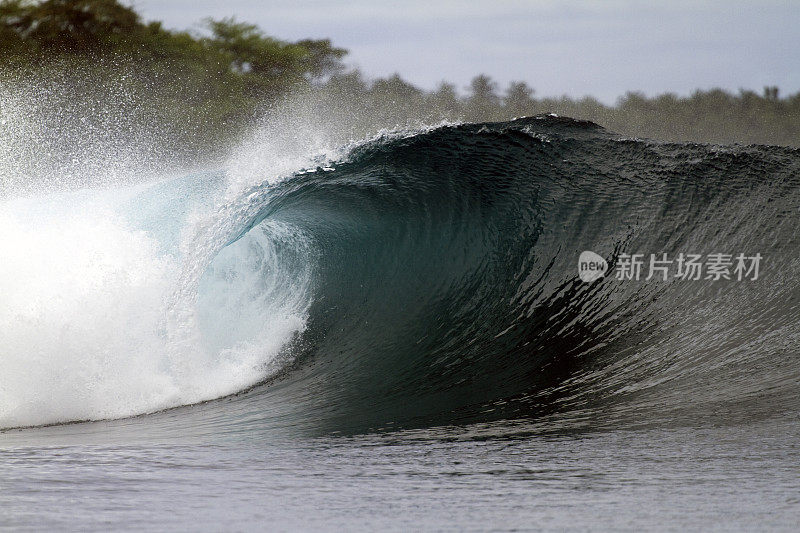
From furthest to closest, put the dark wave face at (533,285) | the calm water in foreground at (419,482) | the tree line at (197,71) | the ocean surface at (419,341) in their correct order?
the tree line at (197,71) → the dark wave face at (533,285) → the ocean surface at (419,341) → the calm water in foreground at (419,482)

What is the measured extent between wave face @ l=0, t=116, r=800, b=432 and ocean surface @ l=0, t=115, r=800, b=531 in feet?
0.07

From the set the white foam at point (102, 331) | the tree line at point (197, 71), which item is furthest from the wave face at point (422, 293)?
the tree line at point (197, 71)

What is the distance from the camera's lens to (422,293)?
670 cm

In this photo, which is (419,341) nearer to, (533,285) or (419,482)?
(533,285)

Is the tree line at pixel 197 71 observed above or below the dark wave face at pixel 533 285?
above

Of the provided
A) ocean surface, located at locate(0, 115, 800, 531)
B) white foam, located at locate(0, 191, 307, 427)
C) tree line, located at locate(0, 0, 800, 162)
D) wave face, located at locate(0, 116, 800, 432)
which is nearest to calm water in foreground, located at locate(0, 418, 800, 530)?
ocean surface, located at locate(0, 115, 800, 531)

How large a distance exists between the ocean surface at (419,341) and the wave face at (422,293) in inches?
0.9

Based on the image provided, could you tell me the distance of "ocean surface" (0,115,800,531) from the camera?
280cm

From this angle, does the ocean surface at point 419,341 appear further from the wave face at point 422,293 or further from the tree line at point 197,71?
the tree line at point 197,71

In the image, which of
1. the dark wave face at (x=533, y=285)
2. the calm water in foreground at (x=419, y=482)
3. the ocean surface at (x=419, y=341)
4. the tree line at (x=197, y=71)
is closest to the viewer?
the calm water in foreground at (x=419, y=482)

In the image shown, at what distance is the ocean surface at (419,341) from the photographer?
2.80 metres

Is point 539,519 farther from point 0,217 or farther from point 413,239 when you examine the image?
point 0,217

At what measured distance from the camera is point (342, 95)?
1320 inches

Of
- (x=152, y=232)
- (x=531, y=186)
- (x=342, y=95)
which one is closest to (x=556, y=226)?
(x=531, y=186)
